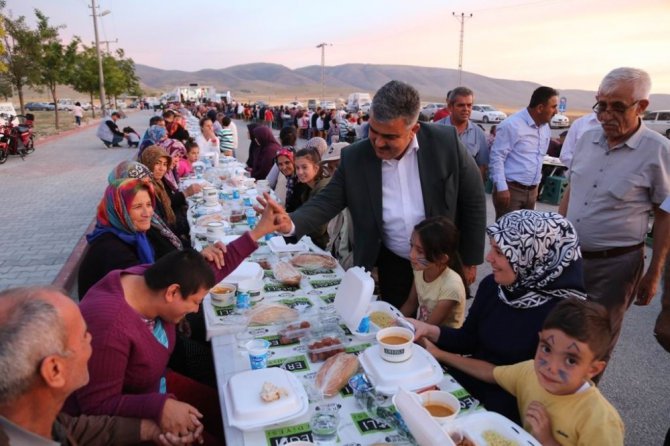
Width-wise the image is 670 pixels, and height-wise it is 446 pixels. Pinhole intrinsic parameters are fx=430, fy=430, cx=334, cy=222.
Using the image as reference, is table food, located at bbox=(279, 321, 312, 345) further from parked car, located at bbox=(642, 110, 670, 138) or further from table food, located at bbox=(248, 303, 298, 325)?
parked car, located at bbox=(642, 110, 670, 138)

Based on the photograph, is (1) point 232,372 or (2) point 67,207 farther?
(2) point 67,207

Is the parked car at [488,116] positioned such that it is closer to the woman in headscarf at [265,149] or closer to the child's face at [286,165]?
the woman in headscarf at [265,149]

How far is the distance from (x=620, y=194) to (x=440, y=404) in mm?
2060

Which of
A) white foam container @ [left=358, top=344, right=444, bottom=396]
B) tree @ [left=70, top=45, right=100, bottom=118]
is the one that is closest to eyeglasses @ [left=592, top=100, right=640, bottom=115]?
white foam container @ [left=358, top=344, right=444, bottom=396]

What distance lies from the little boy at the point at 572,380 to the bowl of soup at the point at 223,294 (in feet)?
5.50

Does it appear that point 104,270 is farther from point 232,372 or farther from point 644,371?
point 644,371

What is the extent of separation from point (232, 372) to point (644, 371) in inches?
133

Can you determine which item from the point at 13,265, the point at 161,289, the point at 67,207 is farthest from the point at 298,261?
the point at 67,207

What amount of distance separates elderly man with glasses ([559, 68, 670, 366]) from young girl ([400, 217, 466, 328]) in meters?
1.05

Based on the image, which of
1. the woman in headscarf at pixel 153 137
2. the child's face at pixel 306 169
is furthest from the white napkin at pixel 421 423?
the woman in headscarf at pixel 153 137

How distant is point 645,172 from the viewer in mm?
2740

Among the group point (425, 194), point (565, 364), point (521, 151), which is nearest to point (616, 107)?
point (425, 194)

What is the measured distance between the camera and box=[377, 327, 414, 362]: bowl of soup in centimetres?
184

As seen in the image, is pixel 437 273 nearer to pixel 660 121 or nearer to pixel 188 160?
pixel 188 160
